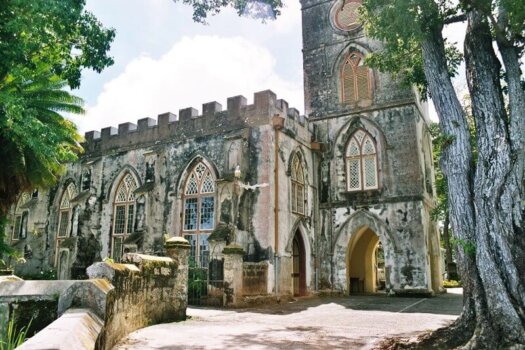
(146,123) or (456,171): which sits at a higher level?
(146,123)

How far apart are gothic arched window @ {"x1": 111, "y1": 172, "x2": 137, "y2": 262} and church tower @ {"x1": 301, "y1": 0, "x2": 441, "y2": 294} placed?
8.52 m

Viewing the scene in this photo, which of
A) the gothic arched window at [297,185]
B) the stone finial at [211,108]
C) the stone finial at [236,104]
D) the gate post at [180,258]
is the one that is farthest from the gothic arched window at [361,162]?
the gate post at [180,258]

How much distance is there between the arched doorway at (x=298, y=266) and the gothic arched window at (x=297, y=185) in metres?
1.09

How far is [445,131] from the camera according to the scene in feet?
26.3

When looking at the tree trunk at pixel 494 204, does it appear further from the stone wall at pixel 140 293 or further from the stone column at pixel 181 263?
the stone column at pixel 181 263

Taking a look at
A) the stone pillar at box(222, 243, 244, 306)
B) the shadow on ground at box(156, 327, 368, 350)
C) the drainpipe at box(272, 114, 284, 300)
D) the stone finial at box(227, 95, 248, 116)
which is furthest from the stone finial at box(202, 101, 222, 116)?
the shadow on ground at box(156, 327, 368, 350)

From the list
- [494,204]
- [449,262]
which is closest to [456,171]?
[494,204]

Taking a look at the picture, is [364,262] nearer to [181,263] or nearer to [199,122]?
[199,122]

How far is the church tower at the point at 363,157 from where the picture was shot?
17.7m

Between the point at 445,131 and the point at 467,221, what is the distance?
1.71 metres

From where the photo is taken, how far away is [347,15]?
69.2ft

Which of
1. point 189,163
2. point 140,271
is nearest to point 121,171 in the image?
point 189,163

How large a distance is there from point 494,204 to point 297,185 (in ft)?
38.1

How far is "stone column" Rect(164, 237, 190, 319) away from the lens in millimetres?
10258
